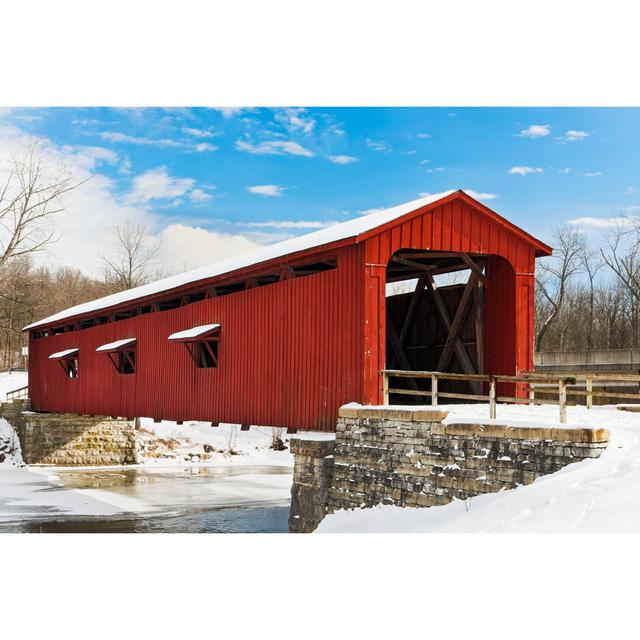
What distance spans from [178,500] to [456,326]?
1095 cm

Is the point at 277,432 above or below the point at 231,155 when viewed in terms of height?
below

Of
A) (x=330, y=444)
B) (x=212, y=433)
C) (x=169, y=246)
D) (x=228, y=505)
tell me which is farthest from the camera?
(x=169, y=246)

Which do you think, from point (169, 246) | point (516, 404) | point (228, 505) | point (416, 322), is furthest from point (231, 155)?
point (516, 404)

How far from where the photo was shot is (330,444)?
1434cm

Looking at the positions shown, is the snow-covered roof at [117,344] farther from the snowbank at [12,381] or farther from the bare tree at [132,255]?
the bare tree at [132,255]

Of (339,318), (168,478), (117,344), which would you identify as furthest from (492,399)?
(168,478)

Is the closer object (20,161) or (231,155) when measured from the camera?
(20,161)

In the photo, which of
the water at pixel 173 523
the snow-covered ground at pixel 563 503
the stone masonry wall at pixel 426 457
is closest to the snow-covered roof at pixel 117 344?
the water at pixel 173 523

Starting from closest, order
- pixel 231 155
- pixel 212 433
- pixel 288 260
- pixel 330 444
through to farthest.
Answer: pixel 330 444 → pixel 288 260 → pixel 212 433 → pixel 231 155

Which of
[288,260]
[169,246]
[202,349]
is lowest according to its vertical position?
[202,349]

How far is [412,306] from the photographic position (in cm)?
1811

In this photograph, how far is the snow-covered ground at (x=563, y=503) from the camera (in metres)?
9.15
